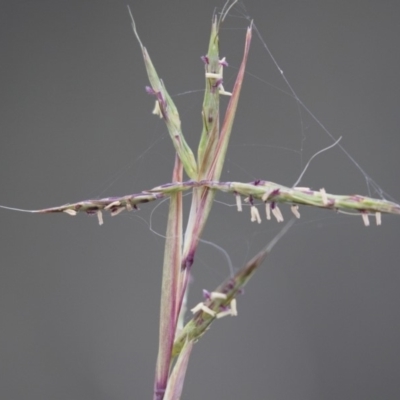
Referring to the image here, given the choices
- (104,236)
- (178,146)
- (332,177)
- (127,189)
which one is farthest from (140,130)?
(178,146)

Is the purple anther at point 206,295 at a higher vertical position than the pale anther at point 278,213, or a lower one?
lower

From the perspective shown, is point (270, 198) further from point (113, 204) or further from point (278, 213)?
point (113, 204)

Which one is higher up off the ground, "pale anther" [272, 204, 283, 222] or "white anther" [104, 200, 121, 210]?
"pale anther" [272, 204, 283, 222]

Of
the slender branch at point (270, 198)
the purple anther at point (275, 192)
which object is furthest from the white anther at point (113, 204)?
the purple anther at point (275, 192)

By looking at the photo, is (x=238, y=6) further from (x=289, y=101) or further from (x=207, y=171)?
(x=207, y=171)

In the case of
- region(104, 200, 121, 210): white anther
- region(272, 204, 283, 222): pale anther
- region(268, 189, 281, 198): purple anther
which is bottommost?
region(104, 200, 121, 210): white anther


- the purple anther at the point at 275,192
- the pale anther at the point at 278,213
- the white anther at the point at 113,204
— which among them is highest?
the purple anther at the point at 275,192

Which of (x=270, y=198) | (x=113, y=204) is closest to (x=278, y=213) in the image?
(x=270, y=198)

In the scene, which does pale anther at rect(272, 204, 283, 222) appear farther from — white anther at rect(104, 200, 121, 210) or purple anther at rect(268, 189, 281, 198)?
white anther at rect(104, 200, 121, 210)

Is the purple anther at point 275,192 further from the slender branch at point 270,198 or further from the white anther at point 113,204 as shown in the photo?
the white anther at point 113,204

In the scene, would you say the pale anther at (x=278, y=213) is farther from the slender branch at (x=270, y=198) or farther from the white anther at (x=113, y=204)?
the white anther at (x=113, y=204)

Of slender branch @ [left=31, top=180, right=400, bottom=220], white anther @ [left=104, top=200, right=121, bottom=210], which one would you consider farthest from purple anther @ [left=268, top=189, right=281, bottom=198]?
white anther @ [left=104, top=200, right=121, bottom=210]
